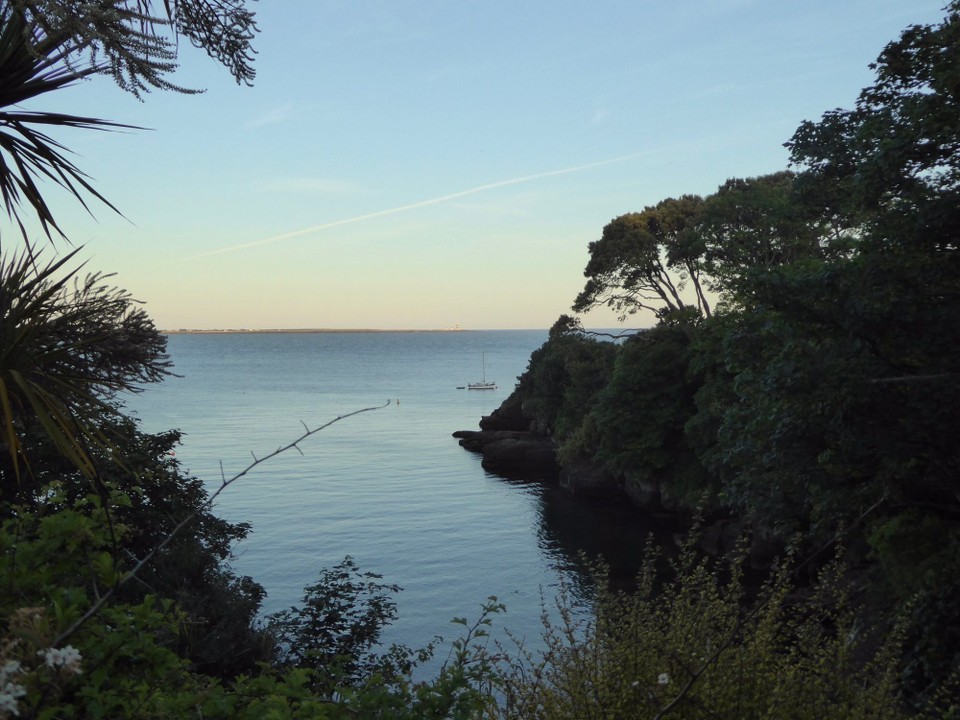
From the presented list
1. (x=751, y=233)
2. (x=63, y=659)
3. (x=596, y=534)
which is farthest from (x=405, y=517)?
(x=63, y=659)

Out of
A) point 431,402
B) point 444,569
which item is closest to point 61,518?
point 444,569

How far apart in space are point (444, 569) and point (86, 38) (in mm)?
29039

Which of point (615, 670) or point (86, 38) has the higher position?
point (86, 38)

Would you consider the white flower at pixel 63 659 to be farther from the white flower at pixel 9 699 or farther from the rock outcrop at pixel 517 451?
the rock outcrop at pixel 517 451

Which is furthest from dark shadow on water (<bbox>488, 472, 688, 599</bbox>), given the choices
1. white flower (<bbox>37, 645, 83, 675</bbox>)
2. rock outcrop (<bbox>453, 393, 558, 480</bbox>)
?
white flower (<bbox>37, 645, 83, 675</bbox>)

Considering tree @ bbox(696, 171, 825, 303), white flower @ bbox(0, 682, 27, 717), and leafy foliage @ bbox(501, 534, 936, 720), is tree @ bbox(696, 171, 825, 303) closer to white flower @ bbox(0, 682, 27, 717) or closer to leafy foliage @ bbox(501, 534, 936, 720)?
leafy foliage @ bbox(501, 534, 936, 720)

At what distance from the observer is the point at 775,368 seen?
14539 millimetres

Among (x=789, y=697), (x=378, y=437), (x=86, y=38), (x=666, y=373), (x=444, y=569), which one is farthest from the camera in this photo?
(x=378, y=437)

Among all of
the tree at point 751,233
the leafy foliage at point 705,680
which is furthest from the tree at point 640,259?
the leafy foliage at point 705,680

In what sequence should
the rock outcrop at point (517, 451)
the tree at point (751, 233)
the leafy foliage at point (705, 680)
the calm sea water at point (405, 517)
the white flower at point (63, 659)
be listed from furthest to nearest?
the rock outcrop at point (517, 451), the tree at point (751, 233), the calm sea water at point (405, 517), the leafy foliage at point (705, 680), the white flower at point (63, 659)

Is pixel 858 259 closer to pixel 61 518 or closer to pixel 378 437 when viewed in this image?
pixel 61 518

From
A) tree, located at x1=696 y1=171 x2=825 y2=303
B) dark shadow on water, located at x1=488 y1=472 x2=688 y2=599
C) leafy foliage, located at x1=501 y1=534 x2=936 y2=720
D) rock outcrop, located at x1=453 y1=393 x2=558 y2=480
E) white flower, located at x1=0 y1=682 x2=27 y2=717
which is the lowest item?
dark shadow on water, located at x1=488 y1=472 x2=688 y2=599

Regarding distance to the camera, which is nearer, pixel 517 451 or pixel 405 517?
pixel 405 517

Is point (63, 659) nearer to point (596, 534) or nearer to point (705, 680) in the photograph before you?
point (705, 680)
